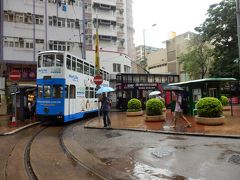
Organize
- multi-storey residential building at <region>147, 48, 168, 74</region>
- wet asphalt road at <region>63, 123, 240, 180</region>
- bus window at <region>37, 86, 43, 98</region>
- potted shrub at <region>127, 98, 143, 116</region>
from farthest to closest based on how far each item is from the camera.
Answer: multi-storey residential building at <region>147, 48, 168, 74</region> → potted shrub at <region>127, 98, 143, 116</region> → bus window at <region>37, 86, 43, 98</region> → wet asphalt road at <region>63, 123, 240, 180</region>

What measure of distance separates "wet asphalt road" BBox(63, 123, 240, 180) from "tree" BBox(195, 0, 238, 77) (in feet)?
93.5

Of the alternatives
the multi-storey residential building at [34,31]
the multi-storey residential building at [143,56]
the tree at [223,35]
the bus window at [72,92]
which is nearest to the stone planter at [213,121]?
the bus window at [72,92]

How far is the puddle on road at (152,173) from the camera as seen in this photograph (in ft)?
22.7

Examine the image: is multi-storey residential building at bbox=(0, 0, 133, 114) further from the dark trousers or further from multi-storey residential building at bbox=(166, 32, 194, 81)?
multi-storey residential building at bbox=(166, 32, 194, 81)

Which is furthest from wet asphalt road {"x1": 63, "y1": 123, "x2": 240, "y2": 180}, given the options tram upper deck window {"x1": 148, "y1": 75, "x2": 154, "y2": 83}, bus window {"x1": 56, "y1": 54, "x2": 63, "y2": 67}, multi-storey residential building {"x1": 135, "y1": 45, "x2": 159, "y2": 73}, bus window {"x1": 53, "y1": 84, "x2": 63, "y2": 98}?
multi-storey residential building {"x1": 135, "y1": 45, "x2": 159, "y2": 73}

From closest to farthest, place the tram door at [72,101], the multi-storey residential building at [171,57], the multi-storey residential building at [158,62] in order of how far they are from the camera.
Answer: the tram door at [72,101]
the multi-storey residential building at [171,57]
the multi-storey residential building at [158,62]

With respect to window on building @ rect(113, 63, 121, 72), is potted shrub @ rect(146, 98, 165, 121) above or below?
below

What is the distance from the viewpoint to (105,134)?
46.5ft

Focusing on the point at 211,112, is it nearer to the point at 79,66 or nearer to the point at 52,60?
the point at 52,60

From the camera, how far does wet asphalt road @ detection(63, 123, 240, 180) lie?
284 inches

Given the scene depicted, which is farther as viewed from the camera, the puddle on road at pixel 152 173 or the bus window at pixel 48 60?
the bus window at pixel 48 60

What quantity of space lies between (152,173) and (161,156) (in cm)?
175

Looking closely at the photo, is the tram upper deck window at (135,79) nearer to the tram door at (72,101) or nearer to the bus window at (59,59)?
the tram door at (72,101)

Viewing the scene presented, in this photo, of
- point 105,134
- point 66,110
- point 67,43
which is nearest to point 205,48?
point 67,43
